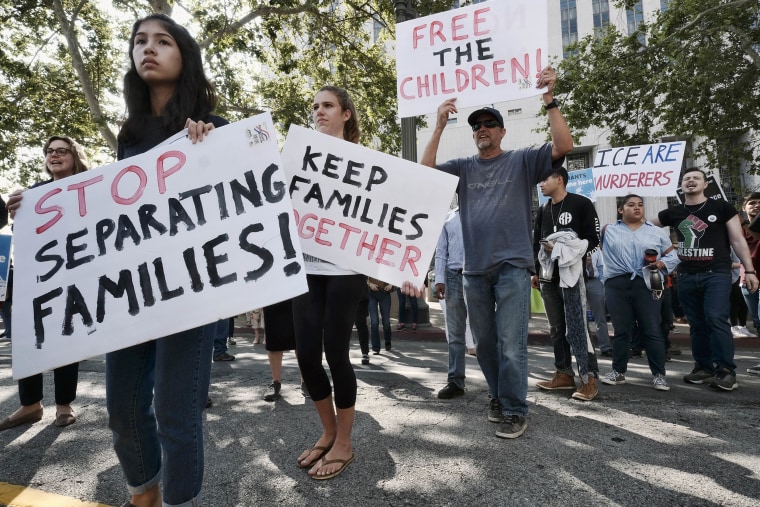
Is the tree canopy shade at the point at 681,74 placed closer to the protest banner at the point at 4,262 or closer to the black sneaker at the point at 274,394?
the black sneaker at the point at 274,394

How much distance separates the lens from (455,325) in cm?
420

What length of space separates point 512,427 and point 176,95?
A: 246 cm

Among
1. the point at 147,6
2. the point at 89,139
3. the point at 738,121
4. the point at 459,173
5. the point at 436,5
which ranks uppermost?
the point at 147,6

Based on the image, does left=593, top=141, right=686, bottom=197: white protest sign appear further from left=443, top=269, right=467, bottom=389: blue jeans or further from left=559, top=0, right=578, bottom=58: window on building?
left=559, top=0, right=578, bottom=58: window on building

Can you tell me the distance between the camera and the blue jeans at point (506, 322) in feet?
9.45

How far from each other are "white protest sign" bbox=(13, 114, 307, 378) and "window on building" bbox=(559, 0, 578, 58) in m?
33.5

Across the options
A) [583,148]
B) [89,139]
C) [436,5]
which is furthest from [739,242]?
[583,148]

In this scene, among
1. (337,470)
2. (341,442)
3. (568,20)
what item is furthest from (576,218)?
(568,20)

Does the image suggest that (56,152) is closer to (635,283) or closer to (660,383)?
(635,283)

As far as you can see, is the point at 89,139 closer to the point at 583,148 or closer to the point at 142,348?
the point at 142,348

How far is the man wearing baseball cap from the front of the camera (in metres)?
2.87

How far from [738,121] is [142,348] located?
588 inches

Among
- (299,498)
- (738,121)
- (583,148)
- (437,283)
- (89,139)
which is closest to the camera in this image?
(299,498)

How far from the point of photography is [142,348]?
1.75 metres
